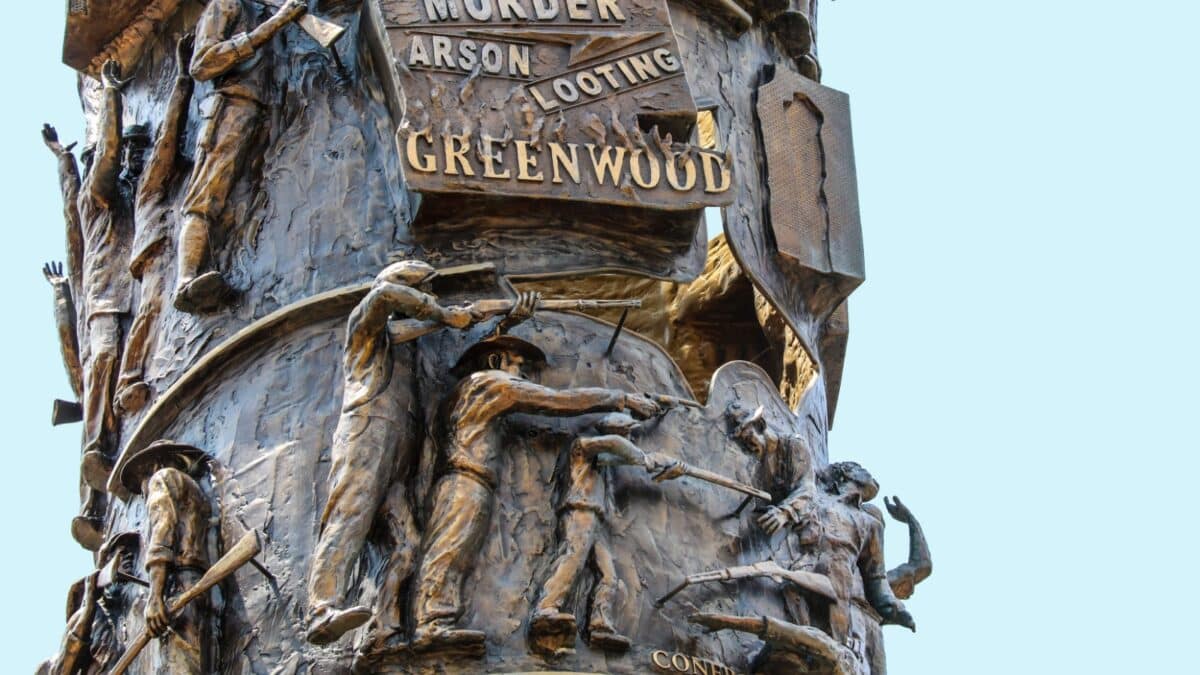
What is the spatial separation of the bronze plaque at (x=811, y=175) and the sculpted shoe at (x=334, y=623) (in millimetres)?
4676

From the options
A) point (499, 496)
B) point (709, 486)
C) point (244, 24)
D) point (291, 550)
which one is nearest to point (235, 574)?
point (291, 550)

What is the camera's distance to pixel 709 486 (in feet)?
64.6

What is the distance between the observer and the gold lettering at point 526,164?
20.0m

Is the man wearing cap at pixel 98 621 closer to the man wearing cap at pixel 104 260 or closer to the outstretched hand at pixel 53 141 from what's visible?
the man wearing cap at pixel 104 260

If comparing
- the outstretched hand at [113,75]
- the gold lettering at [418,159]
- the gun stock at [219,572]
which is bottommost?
the gun stock at [219,572]

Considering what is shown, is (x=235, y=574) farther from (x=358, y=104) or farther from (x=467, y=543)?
(x=358, y=104)

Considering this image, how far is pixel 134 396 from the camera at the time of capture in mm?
20594

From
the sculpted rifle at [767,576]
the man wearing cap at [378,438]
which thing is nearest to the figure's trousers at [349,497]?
the man wearing cap at [378,438]

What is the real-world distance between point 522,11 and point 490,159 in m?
1.37

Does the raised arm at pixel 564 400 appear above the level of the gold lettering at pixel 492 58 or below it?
below

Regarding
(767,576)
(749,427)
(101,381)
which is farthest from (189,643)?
(749,427)

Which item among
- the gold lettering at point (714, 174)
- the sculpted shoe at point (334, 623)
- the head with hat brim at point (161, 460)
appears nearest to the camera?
the sculpted shoe at point (334, 623)

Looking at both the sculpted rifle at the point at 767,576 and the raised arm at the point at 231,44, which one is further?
the raised arm at the point at 231,44

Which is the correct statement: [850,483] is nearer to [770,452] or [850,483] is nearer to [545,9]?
[770,452]
